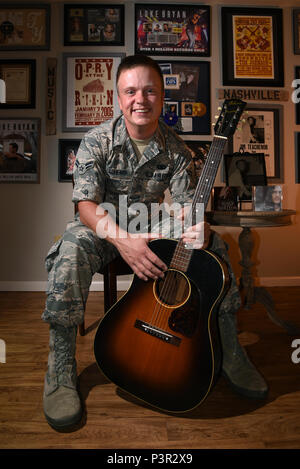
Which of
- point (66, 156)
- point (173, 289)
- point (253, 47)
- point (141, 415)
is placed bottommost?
point (141, 415)

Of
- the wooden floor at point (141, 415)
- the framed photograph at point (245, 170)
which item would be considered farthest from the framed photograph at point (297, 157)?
the wooden floor at point (141, 415)

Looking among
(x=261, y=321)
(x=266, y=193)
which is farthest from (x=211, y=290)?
(x=261, y=321)

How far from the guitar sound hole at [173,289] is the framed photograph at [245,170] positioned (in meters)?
1.13

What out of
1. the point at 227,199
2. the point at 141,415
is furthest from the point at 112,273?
the point at 227,199

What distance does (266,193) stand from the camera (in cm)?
156

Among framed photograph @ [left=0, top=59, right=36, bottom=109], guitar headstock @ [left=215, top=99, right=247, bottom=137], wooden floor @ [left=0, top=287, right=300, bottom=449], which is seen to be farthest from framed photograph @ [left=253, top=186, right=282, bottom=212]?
framed photograph @ [left=0, top=59, right=36, bottom=109]

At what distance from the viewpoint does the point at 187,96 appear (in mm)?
2420

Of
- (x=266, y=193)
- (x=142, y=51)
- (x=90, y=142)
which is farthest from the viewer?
(x=142, y=51)

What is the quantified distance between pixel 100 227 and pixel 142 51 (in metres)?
1.85

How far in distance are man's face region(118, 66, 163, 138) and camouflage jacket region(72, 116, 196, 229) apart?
0.28ft

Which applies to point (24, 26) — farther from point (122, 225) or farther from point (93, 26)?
point (122, 225)

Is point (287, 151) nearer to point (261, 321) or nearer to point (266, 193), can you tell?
point (266, 193)

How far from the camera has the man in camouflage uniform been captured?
3.17 feet

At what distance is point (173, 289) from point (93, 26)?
225 centimetres
